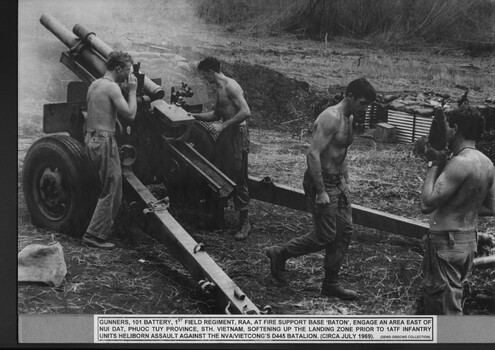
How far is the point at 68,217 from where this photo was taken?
6.77m

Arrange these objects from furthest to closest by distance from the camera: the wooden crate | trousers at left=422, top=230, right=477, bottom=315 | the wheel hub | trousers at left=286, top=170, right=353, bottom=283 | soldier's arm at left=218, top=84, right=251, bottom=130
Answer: the wooden crate, soldier's arm at left=218, top=84, right=251, bottom=130, the wheel hub, trousers at left=286, top=170, right=353, bottom=283, trousers at left=422, top=230, right=477, bottom=315

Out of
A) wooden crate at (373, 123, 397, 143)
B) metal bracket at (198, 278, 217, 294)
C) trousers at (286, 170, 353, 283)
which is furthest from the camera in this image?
wooden crate at (373, 123, 397, 143)

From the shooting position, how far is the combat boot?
6.72 meters

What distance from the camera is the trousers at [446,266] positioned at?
257 inches

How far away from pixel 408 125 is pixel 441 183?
2.95 feet

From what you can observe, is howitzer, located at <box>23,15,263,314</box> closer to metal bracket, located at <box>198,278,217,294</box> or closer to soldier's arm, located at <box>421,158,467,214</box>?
metal bracket, located at <box>198,278,217,294</box>

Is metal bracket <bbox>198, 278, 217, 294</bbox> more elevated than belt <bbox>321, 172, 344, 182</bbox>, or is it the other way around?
belt <bbox>321, 172, 344, 182</bbox>

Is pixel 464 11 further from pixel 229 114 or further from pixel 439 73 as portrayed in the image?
pixel 229 114

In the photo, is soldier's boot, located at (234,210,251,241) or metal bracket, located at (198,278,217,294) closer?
metal bracket, located at (198,278,217,294)

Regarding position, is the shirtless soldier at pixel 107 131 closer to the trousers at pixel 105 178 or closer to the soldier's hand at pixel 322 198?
the trousers at pixel 105 178

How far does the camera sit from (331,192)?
664 centimetres

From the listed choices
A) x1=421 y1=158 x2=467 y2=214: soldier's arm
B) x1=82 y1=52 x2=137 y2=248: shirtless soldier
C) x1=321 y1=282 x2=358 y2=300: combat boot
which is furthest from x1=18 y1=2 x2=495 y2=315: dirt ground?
x1=421 y1=158 x2=467 y2=214: soldier's arm

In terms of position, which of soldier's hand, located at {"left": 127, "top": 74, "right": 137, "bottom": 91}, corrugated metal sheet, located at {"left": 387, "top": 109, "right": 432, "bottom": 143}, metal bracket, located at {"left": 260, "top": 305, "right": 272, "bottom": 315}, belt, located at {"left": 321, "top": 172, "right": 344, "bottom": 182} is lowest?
metal bracket, located at {"left": 260, "top": 305, "right": 272, "bottom": 315}

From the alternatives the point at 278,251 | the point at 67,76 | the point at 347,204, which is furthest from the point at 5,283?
the point at 347,204
